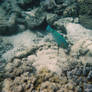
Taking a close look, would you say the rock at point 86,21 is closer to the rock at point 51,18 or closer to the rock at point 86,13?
the rock at point 86,13

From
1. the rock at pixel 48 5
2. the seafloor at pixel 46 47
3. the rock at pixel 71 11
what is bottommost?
the seafloor at pixel 46 47

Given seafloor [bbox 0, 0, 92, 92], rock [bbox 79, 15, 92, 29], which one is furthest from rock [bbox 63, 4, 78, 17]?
rock [bbox 79, 15, 92, 29]

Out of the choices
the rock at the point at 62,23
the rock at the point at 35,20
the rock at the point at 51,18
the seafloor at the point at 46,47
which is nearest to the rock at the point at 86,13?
the seafloor at the point at 46,47

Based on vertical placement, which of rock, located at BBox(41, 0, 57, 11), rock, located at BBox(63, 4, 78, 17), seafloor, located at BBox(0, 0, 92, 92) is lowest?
seafloor, located at BBox(0, 0, 92, 92)

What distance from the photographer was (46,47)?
13.7 feet

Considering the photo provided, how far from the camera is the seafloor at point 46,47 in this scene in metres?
2.48

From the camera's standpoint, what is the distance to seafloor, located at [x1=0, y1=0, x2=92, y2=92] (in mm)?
2480

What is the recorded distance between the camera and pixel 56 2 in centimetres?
605

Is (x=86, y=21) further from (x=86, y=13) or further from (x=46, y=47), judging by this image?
(x=46, y=47)

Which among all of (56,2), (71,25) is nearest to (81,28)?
(71,25)

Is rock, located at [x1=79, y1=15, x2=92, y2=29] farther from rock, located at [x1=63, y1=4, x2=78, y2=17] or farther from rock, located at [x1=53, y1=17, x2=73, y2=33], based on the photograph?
rock, located at [x1=53, y1=17, x2=73, y2=33]

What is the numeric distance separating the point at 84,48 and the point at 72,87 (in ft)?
5.25

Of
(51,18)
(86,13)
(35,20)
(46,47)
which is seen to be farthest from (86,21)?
(35,20)

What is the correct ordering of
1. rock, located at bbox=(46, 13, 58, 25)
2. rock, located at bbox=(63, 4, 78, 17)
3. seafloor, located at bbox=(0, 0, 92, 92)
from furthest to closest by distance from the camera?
1. rock, located at bbox=(46, 13, 58, 25)
2. rock, located at bbox=(63, 4, 78, 17)
3. seafloor, located at bbox=(0, 0, 92, 92)
